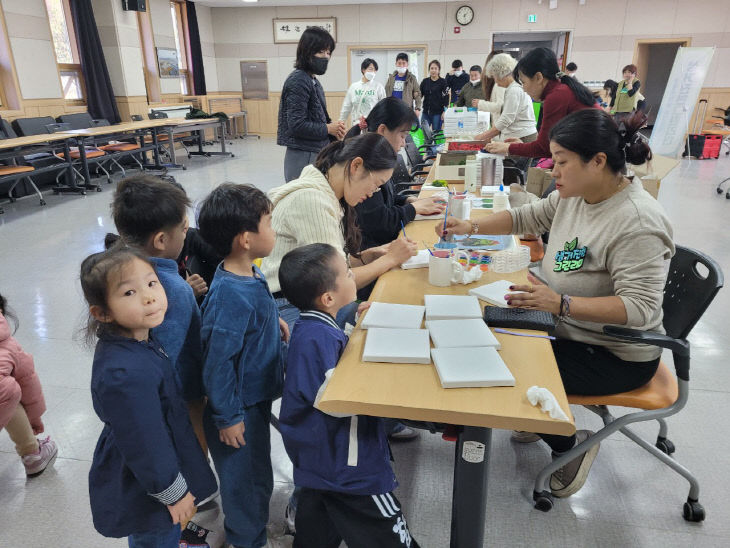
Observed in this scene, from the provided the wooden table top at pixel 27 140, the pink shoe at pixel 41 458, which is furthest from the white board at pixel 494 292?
the wooden table top at pixel 27 140

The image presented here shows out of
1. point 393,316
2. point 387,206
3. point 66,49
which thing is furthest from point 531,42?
point 393,316

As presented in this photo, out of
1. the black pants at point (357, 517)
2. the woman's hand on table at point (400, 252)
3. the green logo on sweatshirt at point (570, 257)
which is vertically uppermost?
the green logo on sweatshirt at point (570, 257)

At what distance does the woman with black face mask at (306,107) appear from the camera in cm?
318

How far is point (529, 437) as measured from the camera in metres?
1.88

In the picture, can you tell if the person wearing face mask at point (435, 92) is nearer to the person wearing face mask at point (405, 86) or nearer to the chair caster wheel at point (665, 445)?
the person wearing face mask at point (405, 86)

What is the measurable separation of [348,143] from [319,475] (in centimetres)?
113

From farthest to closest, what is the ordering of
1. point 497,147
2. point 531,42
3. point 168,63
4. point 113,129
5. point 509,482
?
1. point 531,42
2. point 168,63
3. point 113,129
4. point 497,147
5. point 509,482

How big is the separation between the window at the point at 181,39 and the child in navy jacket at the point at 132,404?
11.2 metres

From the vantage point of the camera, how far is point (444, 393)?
102 cm

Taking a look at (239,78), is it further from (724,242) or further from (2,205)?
(724,242)

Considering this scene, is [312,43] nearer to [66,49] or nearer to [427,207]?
[427,207]

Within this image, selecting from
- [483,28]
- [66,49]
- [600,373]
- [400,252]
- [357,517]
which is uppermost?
[483,28]

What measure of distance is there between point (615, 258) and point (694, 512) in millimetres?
858

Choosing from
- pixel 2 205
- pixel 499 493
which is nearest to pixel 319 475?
pixel 499 493
